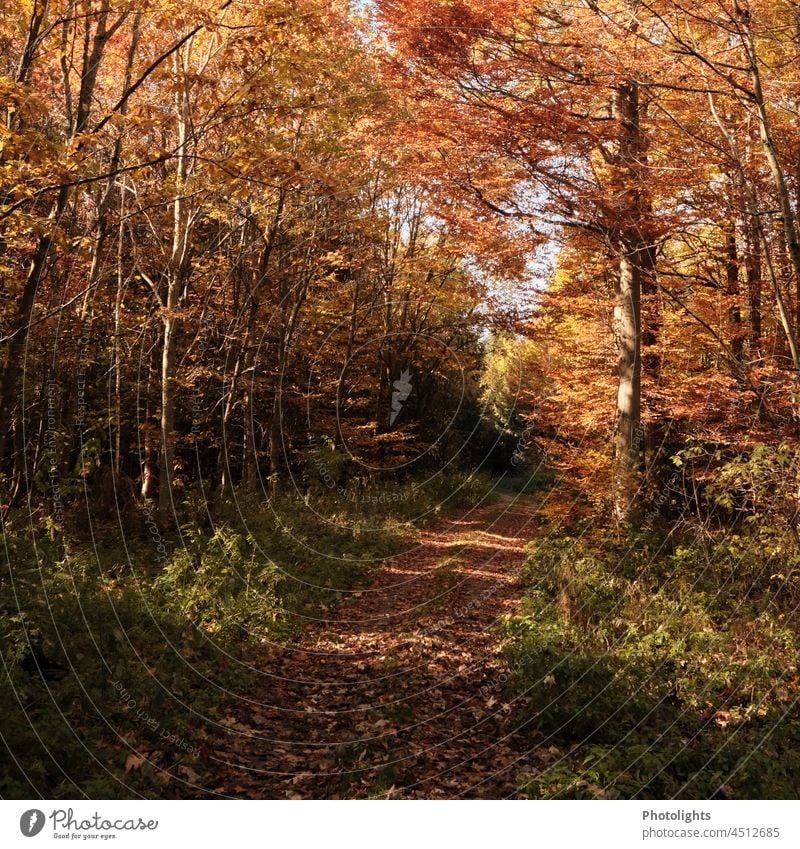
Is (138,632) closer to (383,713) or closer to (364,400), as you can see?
(383,713)

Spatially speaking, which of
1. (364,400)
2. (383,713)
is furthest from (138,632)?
(364,400)

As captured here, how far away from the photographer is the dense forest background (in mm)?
5352

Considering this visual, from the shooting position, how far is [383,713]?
6301 mm

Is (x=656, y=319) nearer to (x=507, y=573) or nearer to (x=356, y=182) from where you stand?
(x=507, y=573)

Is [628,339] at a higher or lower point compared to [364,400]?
higher

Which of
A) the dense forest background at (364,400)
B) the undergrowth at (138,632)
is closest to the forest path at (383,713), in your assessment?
the dense forest background at (364,400)

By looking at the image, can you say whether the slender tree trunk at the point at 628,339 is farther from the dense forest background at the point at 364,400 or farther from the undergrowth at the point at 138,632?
the undergrowth at the point at 138,632

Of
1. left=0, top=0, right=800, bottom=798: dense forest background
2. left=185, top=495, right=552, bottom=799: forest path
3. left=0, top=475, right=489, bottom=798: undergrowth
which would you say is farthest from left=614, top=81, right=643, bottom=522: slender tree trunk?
left=0, top=475, right=489, bottom=798: undergrowth

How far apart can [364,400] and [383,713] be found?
45.1 feet

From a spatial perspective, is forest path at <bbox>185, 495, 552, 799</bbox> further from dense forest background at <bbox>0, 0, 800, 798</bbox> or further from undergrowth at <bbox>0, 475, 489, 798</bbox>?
undergrowth at <bbox>0, 475, 489, 798</bbox>

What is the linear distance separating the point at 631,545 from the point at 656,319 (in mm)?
5236

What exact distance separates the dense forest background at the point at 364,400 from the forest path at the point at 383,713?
0.26 ft

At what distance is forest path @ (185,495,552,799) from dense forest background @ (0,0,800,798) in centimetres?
8

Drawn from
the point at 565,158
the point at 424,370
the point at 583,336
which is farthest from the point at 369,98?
the point at 424,370
